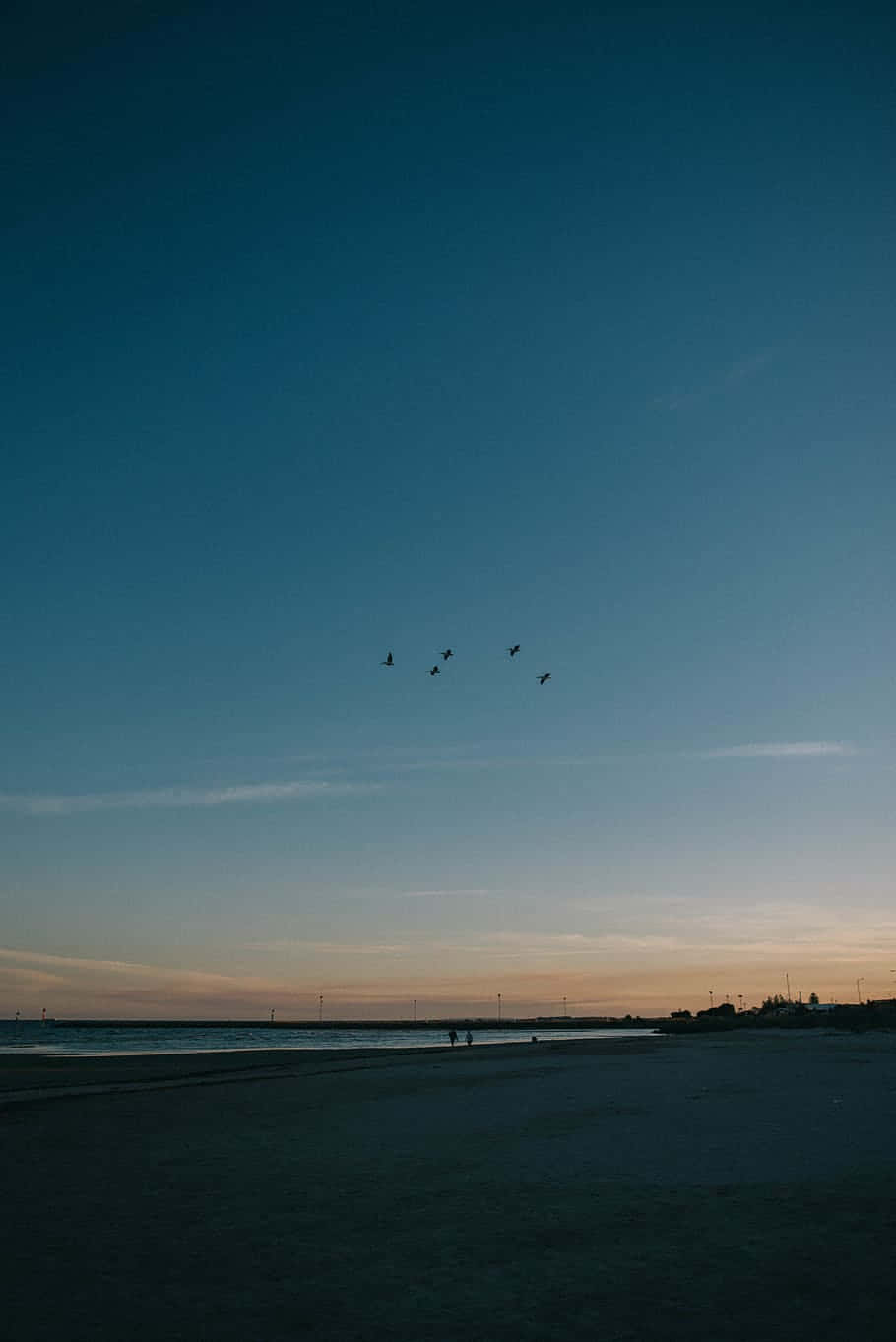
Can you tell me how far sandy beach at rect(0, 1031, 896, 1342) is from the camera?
31.8 ft

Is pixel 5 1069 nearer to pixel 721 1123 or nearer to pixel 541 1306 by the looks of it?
pixel 721 1123

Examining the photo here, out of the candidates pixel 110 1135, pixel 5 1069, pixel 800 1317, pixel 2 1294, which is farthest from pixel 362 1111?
pixel 5 1069

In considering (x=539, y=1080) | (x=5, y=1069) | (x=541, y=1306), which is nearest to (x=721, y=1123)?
(x=541, y=1306)

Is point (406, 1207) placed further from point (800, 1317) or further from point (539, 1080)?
point (539, 1080)

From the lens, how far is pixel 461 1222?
13.7m

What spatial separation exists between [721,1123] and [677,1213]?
35.4 ft

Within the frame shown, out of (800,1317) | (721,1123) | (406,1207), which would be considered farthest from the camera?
(721,1123)

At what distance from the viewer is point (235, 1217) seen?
1427 centimetres

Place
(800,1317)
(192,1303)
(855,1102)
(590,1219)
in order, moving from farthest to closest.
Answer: (855,1102), (590,1219), (192,1303), (800,1317)

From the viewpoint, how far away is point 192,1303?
1026 cm

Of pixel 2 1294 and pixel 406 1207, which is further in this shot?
pixel 406 1207

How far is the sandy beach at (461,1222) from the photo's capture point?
9.68 m

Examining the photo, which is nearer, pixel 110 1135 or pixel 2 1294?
pixel 2 1294

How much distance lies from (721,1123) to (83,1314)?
17.7 metres
